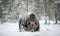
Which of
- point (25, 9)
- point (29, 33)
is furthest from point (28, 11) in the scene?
point (29, 33)

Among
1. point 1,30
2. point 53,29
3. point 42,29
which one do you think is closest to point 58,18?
point 53,29

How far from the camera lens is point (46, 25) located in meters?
1.62

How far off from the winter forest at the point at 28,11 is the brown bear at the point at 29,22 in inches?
2.0

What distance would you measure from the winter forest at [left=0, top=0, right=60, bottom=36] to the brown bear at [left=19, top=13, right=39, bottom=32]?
0.16ft

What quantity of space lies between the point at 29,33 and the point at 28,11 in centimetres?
34

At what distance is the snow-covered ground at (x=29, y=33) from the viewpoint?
161cm

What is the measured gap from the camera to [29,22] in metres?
1.64

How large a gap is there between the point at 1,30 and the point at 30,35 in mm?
465

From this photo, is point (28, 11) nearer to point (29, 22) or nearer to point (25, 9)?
point (25, 9)

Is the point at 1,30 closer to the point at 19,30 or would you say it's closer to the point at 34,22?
the point at 19,30

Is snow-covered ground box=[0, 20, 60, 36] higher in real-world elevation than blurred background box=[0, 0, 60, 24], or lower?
lower

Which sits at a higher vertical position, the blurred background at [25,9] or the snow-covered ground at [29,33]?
the blurred background at [25,9]

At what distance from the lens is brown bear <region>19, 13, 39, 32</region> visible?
1.62 metres

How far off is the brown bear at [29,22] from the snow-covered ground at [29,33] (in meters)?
0.06
